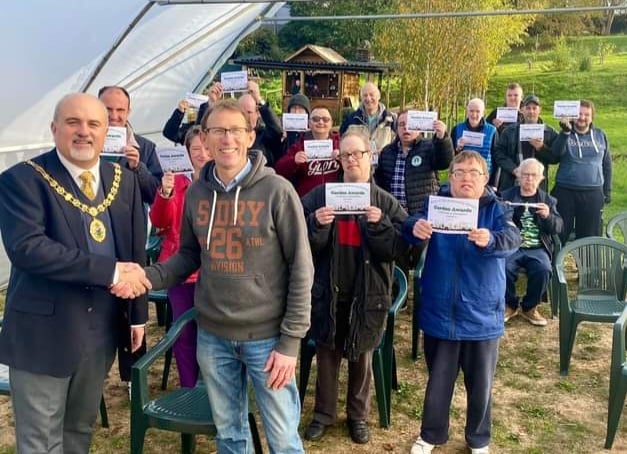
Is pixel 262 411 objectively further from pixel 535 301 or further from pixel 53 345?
pixel 535 301

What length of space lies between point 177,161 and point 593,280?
3414 millimetres

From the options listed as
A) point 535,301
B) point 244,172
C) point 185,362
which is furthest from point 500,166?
point 244,172

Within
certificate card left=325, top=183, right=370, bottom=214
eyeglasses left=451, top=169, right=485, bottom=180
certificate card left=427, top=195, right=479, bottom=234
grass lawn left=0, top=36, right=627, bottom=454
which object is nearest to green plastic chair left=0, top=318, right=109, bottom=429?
grass lawn left=0, top=36, right=627, bottom=454

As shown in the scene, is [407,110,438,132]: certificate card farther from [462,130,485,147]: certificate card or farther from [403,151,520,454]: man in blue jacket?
[403,151,520,454]: man in blue jacket

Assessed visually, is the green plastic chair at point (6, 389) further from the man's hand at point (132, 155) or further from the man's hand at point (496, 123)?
the man's hand at point (496, 123)

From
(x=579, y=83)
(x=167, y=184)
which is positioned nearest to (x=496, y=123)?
(x=167, y=184)

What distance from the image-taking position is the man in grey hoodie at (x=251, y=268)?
231 cm

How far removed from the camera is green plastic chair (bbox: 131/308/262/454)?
2713mm

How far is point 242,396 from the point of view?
2.61 m

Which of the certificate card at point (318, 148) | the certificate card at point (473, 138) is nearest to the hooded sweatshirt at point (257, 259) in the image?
the certificate card at point (318, 148)

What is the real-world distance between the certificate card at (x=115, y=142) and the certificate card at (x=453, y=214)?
1899mm

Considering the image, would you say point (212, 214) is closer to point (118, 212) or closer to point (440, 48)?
point (118, 212)

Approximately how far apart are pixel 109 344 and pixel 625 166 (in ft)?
47.6

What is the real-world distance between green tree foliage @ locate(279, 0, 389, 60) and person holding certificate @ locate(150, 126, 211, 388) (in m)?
29.1
